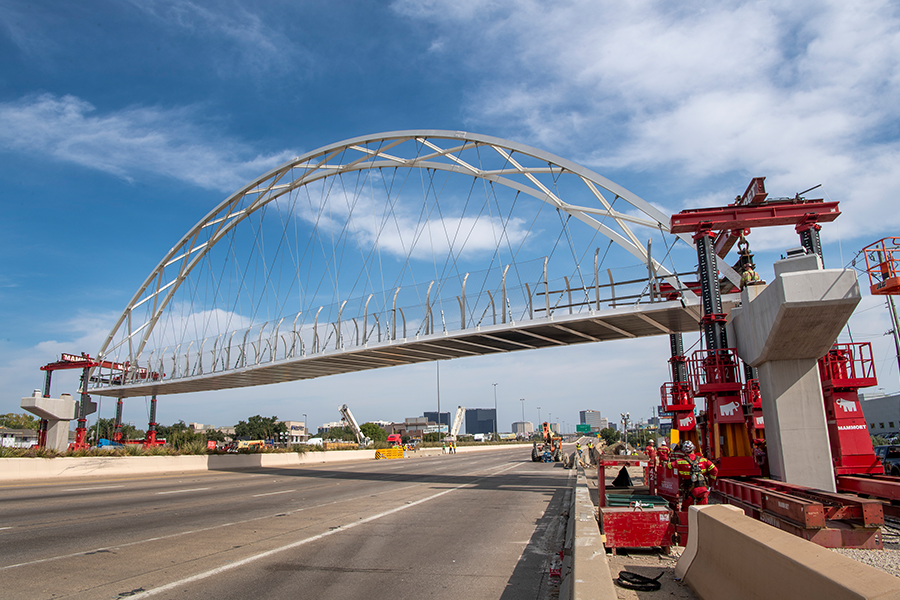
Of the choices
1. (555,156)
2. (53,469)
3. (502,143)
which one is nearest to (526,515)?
(555,156)

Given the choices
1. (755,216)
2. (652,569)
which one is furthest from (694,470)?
(755,216)

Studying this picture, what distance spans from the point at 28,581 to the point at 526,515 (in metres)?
9.95

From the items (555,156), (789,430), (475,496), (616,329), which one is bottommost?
(475,496)

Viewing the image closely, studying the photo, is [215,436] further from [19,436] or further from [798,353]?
[798,353]

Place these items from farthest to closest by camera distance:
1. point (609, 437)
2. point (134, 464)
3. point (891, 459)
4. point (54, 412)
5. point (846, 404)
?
1. point (609, 437)
2. point (54, 412)
3. point (134, 464)
4. point (891, 459)
5. point (846, 404)

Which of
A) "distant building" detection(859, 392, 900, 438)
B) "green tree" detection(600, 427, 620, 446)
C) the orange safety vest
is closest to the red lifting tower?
the orange safety vest

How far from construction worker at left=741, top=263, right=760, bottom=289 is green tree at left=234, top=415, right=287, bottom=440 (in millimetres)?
127120

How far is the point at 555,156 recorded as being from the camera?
24.7m

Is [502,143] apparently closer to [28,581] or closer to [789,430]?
[789,430]

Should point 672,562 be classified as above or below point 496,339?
below

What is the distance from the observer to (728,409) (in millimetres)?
13367

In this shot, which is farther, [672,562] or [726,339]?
[726,339]

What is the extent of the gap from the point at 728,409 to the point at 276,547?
1070 centimetres

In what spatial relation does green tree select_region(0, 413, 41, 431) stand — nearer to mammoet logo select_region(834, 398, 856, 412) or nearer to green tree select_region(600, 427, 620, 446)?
green tree select_region(600, 427, 620, 446)
